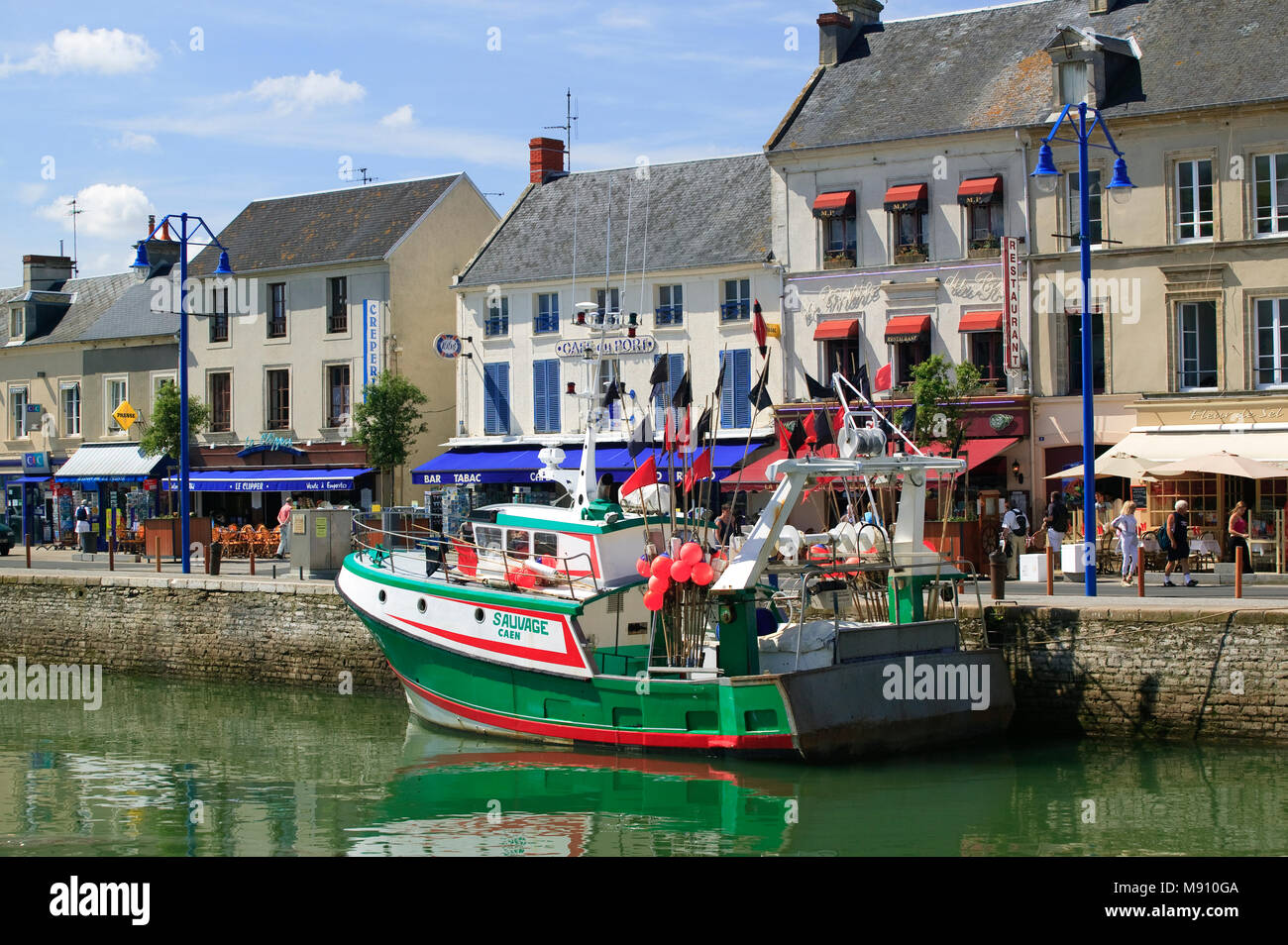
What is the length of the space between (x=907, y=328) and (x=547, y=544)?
14.3 m

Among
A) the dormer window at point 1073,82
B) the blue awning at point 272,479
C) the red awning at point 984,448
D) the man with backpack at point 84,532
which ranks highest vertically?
the dormer window at point 1073,82

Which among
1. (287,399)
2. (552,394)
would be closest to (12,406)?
(287,399)

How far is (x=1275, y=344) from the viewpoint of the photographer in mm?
26656

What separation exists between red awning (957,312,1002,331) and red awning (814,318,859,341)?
2.20 m

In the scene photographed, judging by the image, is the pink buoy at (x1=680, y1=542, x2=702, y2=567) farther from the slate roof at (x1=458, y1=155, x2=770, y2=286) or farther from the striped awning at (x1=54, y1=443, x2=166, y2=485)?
the striped awning at (x1=54, y1=443, x2=166, y2=485)

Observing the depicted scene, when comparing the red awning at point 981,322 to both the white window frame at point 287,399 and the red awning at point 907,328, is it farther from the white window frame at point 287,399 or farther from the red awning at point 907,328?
the white window frame at point 287,399

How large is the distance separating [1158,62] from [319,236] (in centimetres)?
2105

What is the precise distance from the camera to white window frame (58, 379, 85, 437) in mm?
43125

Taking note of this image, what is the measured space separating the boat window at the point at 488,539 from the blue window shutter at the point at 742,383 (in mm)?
15098

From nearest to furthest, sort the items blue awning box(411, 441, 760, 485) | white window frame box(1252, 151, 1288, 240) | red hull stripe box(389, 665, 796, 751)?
red hull stripe box(389, 665, 796, 751) < white window frame box(1252, 151, 1288, 240) < blue awning box(411, 441, 760, 485)

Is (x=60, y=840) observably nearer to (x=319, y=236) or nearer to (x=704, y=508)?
(x=704, y=508)

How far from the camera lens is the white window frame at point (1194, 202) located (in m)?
27.1

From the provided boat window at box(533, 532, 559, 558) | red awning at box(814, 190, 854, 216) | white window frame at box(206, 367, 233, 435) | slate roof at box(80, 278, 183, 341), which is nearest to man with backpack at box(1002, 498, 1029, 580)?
red awning at box(814, 190, 854, 216)

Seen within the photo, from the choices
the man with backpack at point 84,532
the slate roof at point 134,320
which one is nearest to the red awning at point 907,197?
the man with backpack at point 84,532
